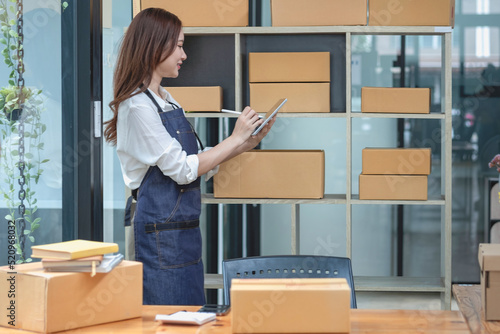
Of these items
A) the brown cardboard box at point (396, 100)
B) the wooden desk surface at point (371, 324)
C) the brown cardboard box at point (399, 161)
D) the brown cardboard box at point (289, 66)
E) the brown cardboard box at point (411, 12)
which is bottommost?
the wooden desk surface at point (371, 324)

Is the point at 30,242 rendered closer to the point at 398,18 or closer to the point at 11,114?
the point at 11,114

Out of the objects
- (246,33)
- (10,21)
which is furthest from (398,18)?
(10,21)

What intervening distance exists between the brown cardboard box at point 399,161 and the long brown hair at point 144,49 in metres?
1.26

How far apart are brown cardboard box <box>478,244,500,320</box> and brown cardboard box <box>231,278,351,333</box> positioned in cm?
58

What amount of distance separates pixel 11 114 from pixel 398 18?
6.09 ft

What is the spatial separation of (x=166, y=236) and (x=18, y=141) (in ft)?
2.63

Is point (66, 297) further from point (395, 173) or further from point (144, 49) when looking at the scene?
point (395, 173)

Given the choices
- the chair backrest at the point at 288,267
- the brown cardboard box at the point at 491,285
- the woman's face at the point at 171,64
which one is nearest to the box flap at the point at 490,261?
the brown cardboard box at the point at 491,285

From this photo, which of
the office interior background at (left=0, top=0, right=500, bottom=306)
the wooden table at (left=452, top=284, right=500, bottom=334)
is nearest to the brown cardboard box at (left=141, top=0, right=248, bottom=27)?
the office interior background at (left=0, top=0, right=500, bottom=306)

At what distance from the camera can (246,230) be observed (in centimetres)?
504

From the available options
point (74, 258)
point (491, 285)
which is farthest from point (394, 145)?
point (74, 258)

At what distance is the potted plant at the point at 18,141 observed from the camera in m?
2.76

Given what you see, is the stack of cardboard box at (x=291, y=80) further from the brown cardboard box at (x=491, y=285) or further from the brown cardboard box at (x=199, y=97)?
the brown cardboard box at (x=491, y=285)

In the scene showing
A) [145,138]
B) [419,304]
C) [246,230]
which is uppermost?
[145,138]
